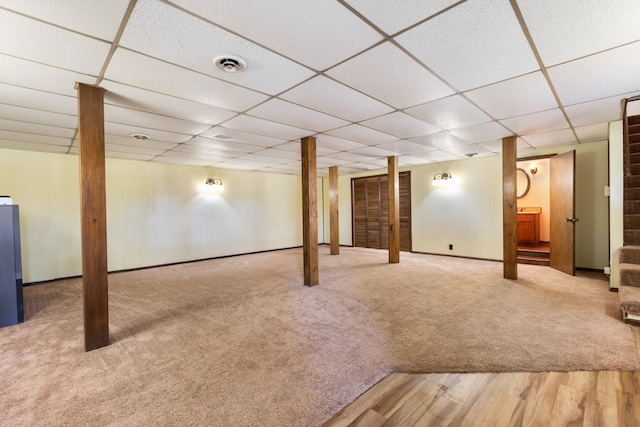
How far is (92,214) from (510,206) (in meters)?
5.63

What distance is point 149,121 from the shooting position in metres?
3.52

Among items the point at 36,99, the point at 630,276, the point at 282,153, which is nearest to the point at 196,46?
the point at 36,99

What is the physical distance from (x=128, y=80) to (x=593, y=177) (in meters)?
7.14

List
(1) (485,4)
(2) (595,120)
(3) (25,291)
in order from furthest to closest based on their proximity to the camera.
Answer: (3) (25,291) → (2) (595,120) → (1) (485,4)

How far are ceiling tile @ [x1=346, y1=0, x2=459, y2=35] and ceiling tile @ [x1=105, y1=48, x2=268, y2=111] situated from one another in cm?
140

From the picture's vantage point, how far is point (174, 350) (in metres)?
2.49

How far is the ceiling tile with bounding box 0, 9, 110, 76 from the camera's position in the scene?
1695 millimetres

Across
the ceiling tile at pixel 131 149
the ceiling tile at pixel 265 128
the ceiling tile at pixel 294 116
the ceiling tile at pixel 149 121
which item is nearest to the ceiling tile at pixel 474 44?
the ceiling tile at pixel 294 116

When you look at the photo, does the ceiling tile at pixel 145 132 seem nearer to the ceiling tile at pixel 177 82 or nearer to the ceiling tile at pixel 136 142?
the ceiling tile at pixel 136 142

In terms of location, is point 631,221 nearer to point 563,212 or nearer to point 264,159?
point 563,212

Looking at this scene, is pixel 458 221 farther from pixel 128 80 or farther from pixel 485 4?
pixel 128 80

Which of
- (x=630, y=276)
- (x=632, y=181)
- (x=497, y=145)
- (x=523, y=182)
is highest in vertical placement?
(x=497, y=145)

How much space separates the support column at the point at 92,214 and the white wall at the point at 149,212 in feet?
12.8

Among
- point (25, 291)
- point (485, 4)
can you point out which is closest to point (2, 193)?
point (25, 291)
